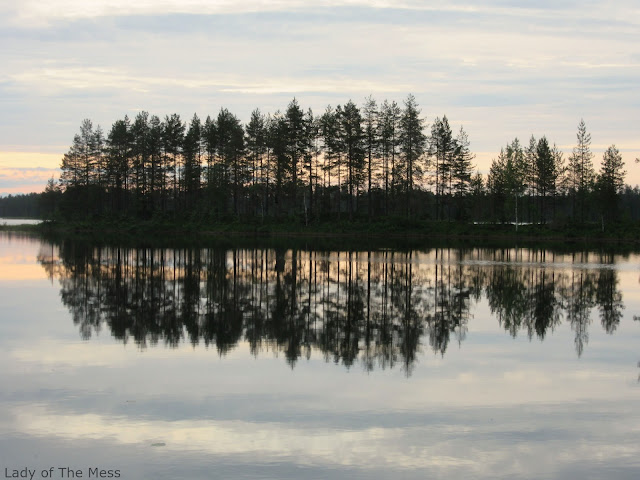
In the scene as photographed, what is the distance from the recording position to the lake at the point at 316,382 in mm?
10234

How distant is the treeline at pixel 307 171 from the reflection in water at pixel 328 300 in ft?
161

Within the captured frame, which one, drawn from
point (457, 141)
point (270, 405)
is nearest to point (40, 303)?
point (270, 405)

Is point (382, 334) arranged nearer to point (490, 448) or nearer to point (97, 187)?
point (490, 448)

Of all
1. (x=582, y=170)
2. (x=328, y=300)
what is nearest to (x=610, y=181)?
(x=582, y=170)

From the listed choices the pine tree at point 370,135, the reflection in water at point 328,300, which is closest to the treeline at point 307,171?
the pine tree at point 370,135

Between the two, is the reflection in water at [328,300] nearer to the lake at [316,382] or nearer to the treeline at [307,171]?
the lake at [316,382]

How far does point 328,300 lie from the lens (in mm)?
26938

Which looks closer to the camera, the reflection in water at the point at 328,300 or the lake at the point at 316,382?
the lake at the point at 316,382

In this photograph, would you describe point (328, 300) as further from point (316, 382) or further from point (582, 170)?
point (582, 170)

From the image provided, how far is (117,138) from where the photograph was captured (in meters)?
109

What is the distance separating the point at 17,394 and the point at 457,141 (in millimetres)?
93230

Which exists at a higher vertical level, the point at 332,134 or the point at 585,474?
the point at 332,134

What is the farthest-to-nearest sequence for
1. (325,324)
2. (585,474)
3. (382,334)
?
(325,324) → (382,334) → (585,474)

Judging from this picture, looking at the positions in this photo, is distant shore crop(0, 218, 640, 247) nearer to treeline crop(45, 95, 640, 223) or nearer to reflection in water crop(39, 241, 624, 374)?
treeline crop(45, 95, 640, 223)
